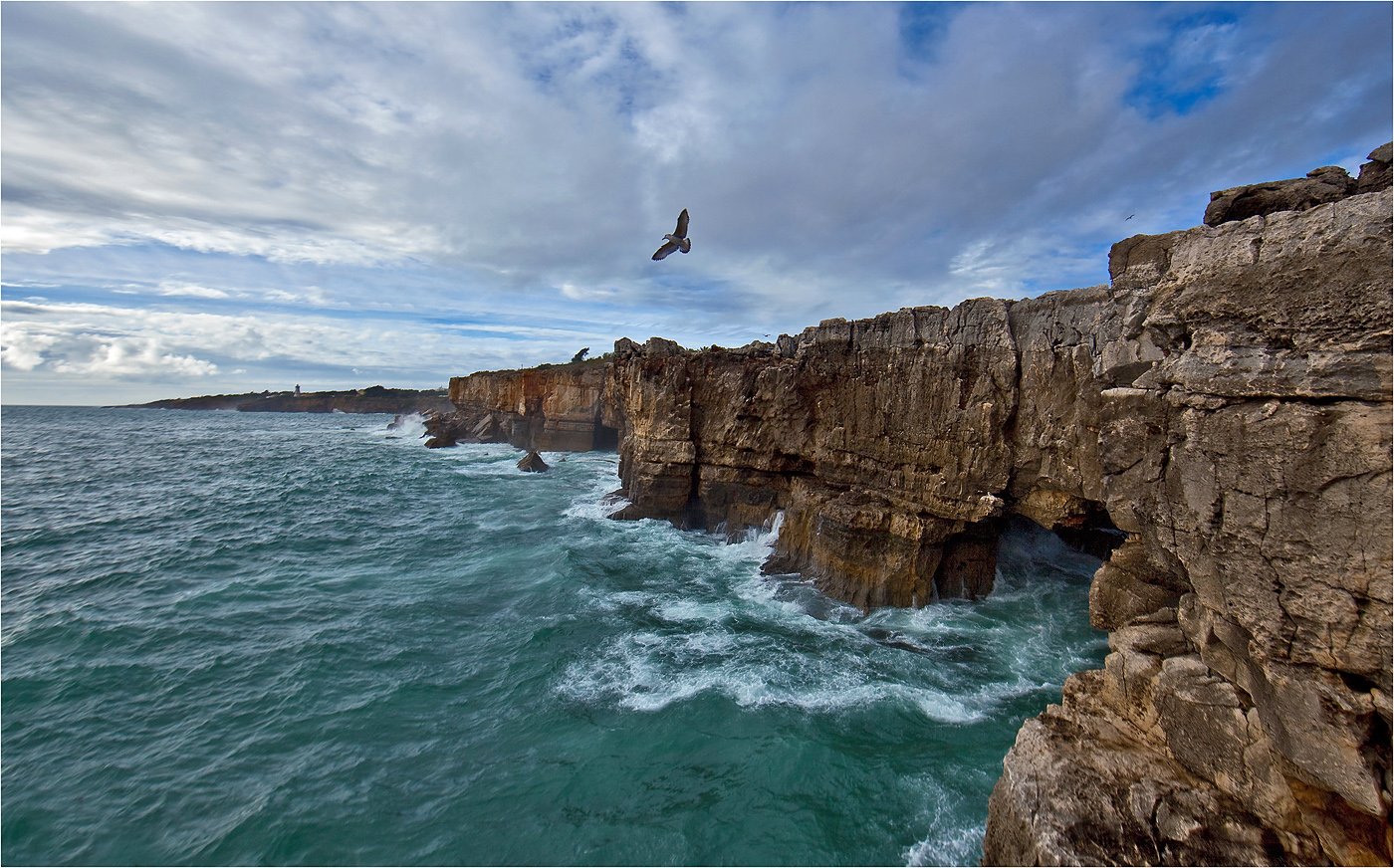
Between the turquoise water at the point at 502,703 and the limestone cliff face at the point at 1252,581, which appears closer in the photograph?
the limestone cliff face at the point at 1252,581

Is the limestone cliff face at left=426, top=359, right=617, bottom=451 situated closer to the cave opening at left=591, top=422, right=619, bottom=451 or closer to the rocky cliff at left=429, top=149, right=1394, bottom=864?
the cave opening at left=591, top=422, right=619, bottom=451

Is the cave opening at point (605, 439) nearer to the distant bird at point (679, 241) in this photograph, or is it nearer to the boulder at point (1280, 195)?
the distant bird at point (679, 241)

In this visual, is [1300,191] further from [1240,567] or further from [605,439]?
[605,439]

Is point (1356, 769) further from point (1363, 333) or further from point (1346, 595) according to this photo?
point (1363, 333)

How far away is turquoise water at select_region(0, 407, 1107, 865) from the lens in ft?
31.1

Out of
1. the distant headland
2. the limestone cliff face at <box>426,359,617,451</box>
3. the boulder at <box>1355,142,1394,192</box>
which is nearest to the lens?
the boulder at <box>1355,142,1394,192</box>

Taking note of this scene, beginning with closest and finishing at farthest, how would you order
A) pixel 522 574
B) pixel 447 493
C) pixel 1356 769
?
pixel 1356 769
pixel 522 574
pixel 447 493

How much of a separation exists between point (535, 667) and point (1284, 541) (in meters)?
14.4

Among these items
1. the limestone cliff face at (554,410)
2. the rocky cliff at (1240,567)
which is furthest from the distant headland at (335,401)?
the rocky cliff at (1240,567)

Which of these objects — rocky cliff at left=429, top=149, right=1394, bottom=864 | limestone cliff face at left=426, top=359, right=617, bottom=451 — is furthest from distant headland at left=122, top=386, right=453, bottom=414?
rocky cliff at left=429, top=149, right=1394, bottom=864

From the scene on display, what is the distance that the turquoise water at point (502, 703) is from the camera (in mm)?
Result: 9484

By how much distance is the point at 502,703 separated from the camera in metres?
13.0

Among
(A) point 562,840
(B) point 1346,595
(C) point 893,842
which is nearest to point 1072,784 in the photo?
(B) point 1346,595

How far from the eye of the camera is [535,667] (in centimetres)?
1446
